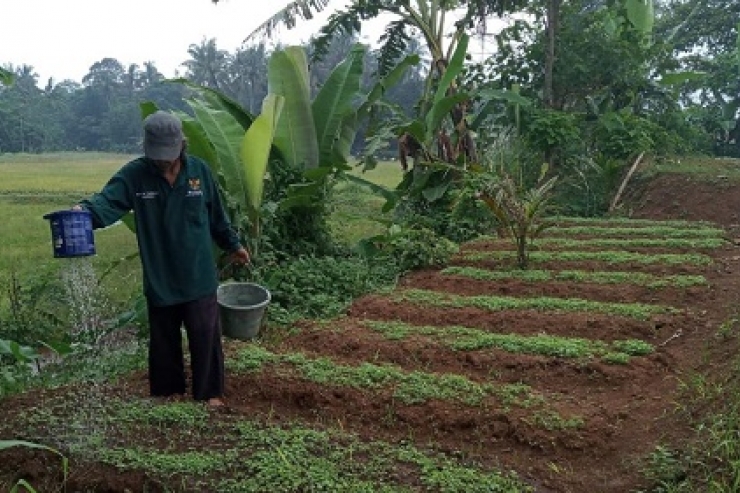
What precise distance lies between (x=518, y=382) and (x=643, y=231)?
4.57 m

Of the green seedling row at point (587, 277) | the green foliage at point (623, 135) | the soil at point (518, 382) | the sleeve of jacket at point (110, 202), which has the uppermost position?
the green foliage at point (623, 135)

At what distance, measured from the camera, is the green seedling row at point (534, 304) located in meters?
5.14

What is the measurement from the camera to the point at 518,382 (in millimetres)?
4070

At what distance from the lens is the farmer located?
3.46 meters

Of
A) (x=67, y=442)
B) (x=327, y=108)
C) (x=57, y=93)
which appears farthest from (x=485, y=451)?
(x=57, y=93)

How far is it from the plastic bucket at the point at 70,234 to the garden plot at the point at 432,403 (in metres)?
0.82

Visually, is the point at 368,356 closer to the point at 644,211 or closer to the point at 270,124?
the point at 270,124

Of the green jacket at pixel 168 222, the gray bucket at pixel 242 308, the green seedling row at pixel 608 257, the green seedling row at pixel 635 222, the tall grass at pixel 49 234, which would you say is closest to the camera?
the green jacket at pixel 168 222

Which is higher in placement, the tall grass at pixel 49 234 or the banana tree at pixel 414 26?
the banana tree at pixel 414 26

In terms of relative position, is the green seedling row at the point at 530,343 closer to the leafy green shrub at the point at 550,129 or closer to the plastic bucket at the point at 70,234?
the plastic bucket at the point at 70,234

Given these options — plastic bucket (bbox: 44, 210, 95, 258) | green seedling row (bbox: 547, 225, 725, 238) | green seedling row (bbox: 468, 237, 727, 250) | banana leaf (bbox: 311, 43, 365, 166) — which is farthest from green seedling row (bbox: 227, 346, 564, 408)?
green seedling row (bbox: 547, 225, 725, 238)

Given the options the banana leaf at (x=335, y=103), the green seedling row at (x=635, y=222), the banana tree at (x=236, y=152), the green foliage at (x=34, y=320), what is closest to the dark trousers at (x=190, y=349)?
the green foliage at (x=34, y=320)

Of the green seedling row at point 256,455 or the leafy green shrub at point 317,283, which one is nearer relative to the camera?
the green seedling row at point 256,455

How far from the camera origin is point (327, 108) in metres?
7.00
